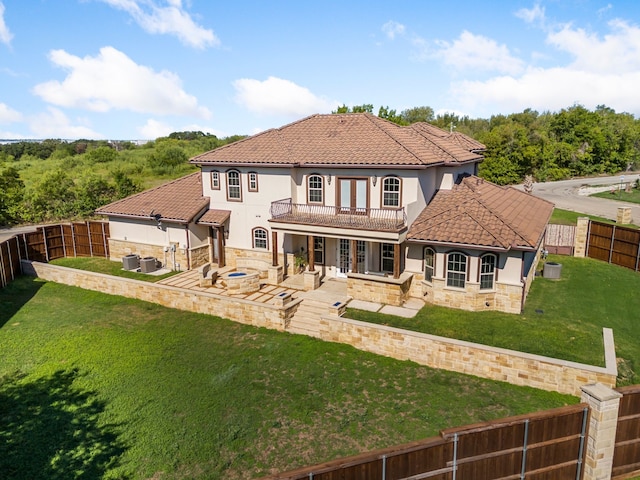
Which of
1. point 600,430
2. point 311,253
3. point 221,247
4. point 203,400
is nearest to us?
point 600,430

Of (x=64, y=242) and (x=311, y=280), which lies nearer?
(x=311, y=280)

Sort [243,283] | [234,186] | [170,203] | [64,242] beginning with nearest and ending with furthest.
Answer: [243,283]
[234,186]
[170,203]
[64,242]

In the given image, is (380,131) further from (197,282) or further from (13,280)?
(13,280)

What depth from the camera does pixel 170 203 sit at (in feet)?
84.2

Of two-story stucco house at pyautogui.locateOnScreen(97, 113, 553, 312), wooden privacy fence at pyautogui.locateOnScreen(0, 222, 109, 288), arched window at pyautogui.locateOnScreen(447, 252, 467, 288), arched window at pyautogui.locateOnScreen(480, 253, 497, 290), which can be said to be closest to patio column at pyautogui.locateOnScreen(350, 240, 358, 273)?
two-story stucco house at pyautogui.locateOnScreen(97, 113, 553, 312)

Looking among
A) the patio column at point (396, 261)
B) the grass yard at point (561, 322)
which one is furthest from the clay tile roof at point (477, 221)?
the grass yard at point (561, 322)

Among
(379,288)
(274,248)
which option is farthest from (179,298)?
(379,288)

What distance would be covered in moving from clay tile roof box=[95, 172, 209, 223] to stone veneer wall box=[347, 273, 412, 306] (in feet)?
31.4

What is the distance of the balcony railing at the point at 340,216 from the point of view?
1958cm

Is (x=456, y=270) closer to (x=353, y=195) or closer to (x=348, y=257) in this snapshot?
(x=348, y=257)

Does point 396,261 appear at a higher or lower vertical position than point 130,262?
higher

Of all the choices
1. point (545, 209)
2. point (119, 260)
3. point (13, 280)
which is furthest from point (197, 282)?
point (545, 209)

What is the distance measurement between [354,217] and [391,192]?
6.45ft

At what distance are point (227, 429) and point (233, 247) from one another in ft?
44.4
